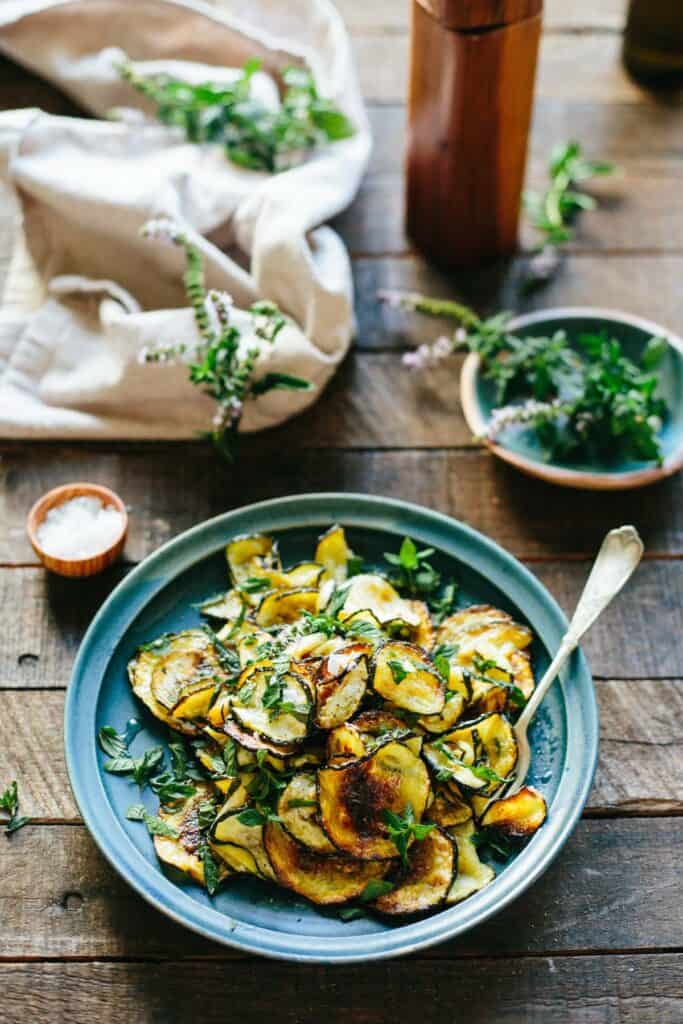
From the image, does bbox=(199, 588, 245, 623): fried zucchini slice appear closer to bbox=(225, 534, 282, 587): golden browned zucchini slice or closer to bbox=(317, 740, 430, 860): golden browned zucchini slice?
bbox=(225, 534, 282, 587): golden browned zucchini slice

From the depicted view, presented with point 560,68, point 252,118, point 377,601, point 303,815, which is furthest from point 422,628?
point 560,68

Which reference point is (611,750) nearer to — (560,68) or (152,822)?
(152,822)

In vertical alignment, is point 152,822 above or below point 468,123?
below

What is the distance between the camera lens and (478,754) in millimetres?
1156

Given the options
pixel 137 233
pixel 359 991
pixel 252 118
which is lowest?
pixel 359 991

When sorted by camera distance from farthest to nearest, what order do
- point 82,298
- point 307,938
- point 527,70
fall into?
point 82,298
point 527,70
point 307,938

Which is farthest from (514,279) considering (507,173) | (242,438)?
(242,438)

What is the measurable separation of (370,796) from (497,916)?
0.73 ft

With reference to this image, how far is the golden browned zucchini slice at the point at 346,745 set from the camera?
3.51 ft

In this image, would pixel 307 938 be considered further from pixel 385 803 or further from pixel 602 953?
pixel 602 953

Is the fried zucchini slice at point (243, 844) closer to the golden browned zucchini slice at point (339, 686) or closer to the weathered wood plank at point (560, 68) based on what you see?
the golden browned zucchini slice at point (339, 686)

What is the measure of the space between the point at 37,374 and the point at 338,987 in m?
0.94

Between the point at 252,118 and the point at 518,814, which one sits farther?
the point at 252,118

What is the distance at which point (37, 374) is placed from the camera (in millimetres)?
1618
